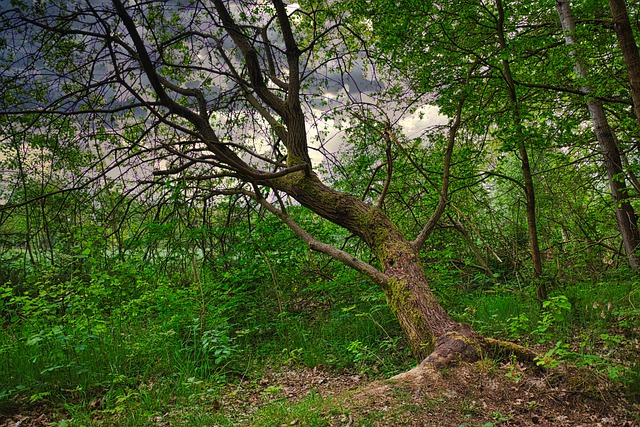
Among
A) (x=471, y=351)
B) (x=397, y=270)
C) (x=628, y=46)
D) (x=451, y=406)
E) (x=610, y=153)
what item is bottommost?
(x=451, y=406)

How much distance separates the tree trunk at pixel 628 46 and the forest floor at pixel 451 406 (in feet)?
7.46

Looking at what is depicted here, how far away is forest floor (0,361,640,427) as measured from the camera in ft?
8.58

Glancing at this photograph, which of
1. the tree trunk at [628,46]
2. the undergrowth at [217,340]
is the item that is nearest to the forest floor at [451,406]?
the undergrowth at [217,340]

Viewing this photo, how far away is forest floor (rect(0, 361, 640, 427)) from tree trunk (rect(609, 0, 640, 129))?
2274 mm

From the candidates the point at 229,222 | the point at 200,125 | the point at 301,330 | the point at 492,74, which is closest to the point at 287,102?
the point at 200,125

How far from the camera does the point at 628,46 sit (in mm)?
3260

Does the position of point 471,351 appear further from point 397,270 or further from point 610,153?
point 610,153

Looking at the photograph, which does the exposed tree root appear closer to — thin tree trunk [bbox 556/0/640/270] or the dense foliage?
the dense foliage

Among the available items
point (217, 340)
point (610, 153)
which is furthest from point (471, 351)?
point (610, 153)

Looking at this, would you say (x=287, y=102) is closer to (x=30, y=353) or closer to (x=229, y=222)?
(x=229, y=222)

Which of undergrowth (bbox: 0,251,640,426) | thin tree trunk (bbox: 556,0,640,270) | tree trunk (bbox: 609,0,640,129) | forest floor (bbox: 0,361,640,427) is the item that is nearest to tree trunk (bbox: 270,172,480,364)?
forest floor (bbox: 0,361,640,427)

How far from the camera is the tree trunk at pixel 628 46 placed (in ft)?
10.6

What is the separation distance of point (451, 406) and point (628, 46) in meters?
3.27

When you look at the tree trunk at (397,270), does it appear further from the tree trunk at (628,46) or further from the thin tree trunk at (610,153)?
the thin tree trunk at (610,153)
